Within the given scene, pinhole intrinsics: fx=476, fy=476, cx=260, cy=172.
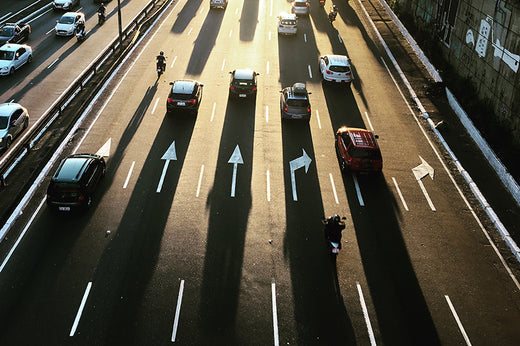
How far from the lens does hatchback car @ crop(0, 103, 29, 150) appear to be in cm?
2602

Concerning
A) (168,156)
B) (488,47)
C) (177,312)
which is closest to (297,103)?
(168,156)

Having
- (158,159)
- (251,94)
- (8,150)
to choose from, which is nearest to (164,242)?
(158,159)

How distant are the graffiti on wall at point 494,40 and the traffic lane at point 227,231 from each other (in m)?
14.9

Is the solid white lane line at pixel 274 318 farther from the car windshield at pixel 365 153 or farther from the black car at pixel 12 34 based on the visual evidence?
the black car at pixel 12 34

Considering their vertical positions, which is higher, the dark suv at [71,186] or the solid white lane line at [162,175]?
the dark suv at [71,186]

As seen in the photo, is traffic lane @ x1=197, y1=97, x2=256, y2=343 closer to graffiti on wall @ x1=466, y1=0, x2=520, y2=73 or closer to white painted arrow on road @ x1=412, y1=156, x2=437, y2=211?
white painted arrow on road @ x1=412, y1=156, x2=437, y2=211

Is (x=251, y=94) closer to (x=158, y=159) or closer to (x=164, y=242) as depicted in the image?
(x=158, y=159)

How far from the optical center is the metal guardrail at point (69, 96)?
23163 mm

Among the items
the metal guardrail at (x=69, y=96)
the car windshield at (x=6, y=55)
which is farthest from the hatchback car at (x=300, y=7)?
the car windshield at (x=6, y=55)

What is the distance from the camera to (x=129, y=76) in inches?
1363

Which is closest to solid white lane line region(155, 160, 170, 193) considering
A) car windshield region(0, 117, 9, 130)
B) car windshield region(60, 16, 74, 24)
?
car windshield region(0, 117, 9, 130)

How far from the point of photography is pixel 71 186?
19.4 meters

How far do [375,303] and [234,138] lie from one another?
44.3 ft

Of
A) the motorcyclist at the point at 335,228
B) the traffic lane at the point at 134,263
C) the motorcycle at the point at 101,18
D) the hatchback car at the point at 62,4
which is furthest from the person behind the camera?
the hatchback car at the point at 62,4
